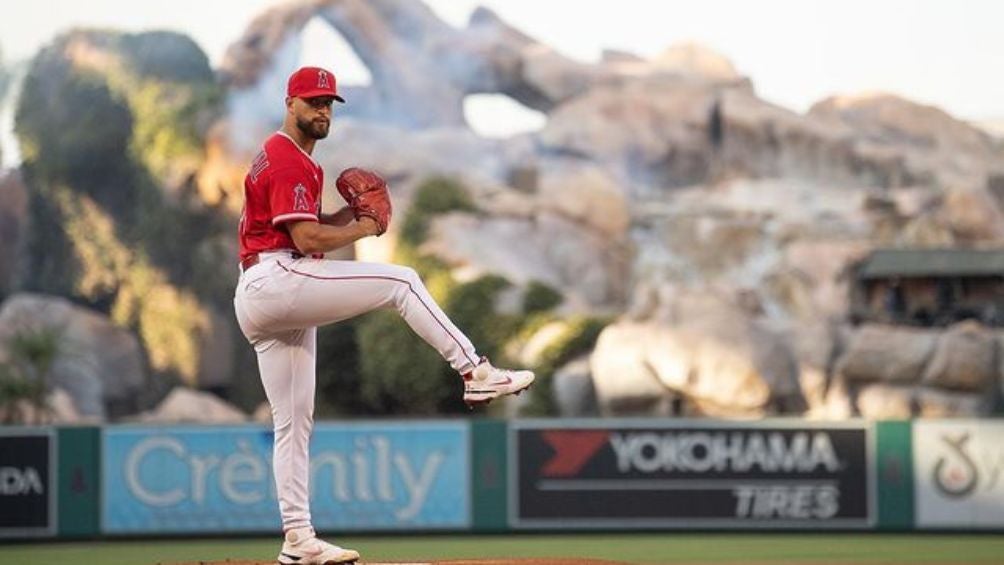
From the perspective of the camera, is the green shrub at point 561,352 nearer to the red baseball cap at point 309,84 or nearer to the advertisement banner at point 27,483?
the advertisement banner at point 27,483

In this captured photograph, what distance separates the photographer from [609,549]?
46.5 ft

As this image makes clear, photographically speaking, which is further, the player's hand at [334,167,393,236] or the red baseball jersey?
the player's hand at [334,167,393,236]

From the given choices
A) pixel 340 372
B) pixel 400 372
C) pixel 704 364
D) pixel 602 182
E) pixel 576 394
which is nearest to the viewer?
pixel 704 364

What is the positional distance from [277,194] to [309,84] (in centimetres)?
50

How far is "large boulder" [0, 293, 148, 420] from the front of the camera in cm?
4069

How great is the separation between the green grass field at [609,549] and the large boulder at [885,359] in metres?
14.5

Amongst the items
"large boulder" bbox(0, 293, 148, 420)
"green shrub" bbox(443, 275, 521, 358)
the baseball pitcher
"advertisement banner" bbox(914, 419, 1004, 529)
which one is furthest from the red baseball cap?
"large boulder" bbox(0, 293, 148, 420)

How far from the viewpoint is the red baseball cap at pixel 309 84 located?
7.49 m

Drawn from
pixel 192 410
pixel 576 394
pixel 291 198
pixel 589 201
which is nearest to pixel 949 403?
pixel 576 394

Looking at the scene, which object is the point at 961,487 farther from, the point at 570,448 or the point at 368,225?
the point at 368,225

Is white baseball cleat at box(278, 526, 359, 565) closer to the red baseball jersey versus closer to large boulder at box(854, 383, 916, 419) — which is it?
the red baseball jersey

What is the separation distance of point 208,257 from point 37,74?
687 cm

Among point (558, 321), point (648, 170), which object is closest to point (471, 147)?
point (648, 170)

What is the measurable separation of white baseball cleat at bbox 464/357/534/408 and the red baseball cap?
1.27 metres
